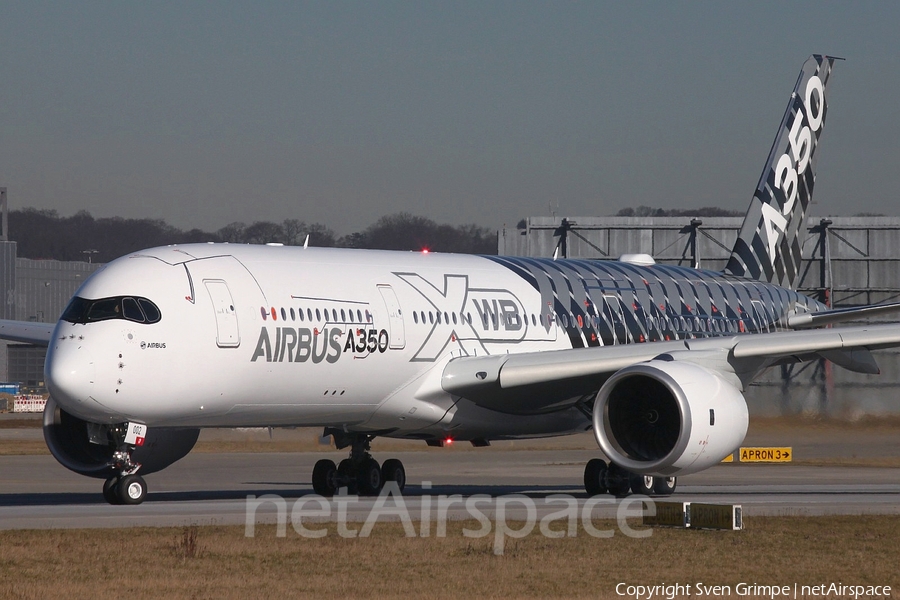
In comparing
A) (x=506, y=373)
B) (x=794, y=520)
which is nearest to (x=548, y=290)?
(x=506, y=373)

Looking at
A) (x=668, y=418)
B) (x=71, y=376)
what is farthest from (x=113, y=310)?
(x=668, y=418)

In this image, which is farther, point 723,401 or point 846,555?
point 723,401

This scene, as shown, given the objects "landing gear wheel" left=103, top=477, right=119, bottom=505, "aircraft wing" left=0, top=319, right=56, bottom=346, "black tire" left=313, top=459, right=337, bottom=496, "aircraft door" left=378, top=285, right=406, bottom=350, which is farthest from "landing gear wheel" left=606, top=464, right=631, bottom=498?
"aircraft wing" left=0, top=319, right=56, bottom=346

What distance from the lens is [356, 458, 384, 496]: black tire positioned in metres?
25.3

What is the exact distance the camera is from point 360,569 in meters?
13.8

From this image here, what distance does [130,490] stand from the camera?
20.1 metres

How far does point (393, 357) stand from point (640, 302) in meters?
→ 6.80

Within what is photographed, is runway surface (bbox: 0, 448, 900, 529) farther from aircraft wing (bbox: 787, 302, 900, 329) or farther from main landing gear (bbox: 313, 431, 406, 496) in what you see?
aircraft wing (bbox: 787, 302, 900, 329)

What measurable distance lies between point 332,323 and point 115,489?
420 cm

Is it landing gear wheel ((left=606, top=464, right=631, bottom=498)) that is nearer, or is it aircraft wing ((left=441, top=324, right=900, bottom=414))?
aircraft wing ((left=441, top=324, right=900, bottom=414))

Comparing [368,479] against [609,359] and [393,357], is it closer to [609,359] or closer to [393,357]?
[393,357]

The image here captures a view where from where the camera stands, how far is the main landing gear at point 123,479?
65.6ft

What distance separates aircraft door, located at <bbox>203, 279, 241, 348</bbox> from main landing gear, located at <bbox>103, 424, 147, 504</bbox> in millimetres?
1933

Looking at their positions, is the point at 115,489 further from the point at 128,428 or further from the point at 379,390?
the point at 379,390
